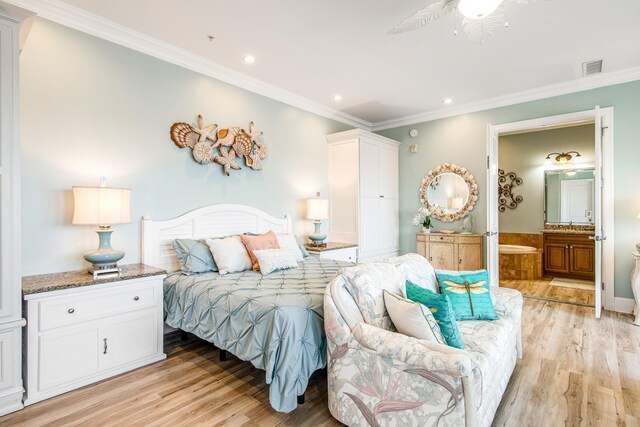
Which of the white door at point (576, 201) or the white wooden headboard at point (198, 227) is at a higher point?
the white door at point (576, 201)

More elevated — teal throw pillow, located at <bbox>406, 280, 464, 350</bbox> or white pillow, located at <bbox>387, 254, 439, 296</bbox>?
white pillow, located at <bbox>387, 254, 439, 296</bbox>

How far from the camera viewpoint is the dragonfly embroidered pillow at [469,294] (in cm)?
222

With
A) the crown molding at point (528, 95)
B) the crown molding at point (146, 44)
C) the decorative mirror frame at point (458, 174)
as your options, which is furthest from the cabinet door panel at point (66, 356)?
the crown molding at point (528, 95)

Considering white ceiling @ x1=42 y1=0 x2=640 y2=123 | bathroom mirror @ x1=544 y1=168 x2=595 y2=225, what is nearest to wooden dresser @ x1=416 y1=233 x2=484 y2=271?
white ceiling @ x1=42 y1=0 x2=640 y2=123

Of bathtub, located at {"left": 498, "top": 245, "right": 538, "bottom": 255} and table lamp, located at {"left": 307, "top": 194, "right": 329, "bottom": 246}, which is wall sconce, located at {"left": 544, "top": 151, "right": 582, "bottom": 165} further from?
table lamp, located at {"left": 307, "top": 194, "right": 329, "bottom": 246}

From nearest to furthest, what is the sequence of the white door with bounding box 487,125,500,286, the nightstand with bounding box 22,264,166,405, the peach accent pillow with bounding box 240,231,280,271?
1. the nightstand with bounding box 22,264,166,405
2. the peach accent pillow with bounding box 240,231,280,271
3. the white door with bounding box 487,125,500,286

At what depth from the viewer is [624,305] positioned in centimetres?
374

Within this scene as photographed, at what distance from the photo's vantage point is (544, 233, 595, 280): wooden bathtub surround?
5.47 metres

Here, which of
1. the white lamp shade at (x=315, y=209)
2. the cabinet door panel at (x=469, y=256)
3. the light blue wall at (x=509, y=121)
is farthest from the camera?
the cabinet door panel at (x=469, y=256)

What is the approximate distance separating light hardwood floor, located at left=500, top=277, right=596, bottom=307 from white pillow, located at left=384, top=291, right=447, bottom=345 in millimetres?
3757

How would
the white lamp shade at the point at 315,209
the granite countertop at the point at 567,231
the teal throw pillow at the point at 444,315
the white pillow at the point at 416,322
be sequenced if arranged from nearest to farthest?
the white pillow at the point at 416,322
the teal throw pillow at the point at 444,315
the white lamp shade at the point at 315,209
the granite countertop at the point at 567,231

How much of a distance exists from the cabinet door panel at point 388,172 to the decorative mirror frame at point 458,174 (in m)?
0.45

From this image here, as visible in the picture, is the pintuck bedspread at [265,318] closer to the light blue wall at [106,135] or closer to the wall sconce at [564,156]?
the light blue wall at [106,135]

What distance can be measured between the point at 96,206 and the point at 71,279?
54 centimetres
